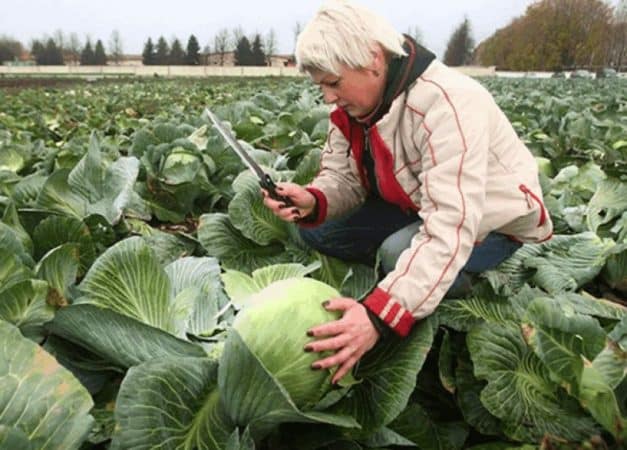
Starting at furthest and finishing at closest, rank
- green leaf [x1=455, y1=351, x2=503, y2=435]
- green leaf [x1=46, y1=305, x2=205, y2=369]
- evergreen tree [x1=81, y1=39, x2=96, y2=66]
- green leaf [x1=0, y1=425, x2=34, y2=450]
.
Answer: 1. evergreen tree [x1=81, y1=39, x2=96, y2=66]
2. green leaf [x1=455, y1=351, x2=503, y2=435]
3. green leaf [x1=46, y1=305, x2=205, y2=369]
4. green leaf [x1=0, y1=425, x2=34, y2=450]

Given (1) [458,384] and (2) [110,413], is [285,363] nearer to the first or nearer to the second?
(2) [110,413]

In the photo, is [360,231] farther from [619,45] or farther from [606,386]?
[619,45]

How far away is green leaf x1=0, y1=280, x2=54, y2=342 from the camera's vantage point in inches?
56.6

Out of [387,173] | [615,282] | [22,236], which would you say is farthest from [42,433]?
[615,282]

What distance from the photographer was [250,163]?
80.6 inches

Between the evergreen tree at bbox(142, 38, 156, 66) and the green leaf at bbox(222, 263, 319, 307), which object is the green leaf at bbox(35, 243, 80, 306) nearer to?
the green leaf at bbox(222, 263, 319, 307)

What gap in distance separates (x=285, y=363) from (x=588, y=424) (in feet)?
2.48

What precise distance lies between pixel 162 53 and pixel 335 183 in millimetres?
82872

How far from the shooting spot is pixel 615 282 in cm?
241

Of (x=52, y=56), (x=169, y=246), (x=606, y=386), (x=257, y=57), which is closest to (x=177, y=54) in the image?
(x=257, y=57)

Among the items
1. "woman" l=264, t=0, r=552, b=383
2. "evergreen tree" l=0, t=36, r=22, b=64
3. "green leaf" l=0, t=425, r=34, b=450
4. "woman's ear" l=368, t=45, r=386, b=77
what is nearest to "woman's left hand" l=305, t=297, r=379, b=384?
"woman" l=264, t=0, r=552, b=383

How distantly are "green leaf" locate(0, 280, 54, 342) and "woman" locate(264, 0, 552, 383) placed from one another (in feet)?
2.19

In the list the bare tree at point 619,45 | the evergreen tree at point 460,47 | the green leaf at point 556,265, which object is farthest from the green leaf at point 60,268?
the evergreen tree at point 460,47

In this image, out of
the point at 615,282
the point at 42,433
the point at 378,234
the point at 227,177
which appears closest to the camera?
the point at 42,433
